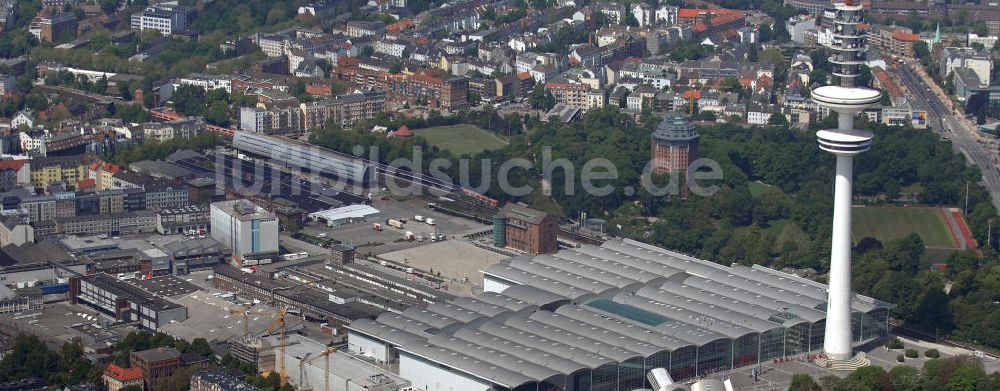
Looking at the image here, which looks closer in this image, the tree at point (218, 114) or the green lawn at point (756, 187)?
the green lawn at point (756, 187)

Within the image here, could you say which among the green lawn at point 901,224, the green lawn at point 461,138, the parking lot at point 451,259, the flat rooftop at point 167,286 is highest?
the flat rooftop at point 167,286

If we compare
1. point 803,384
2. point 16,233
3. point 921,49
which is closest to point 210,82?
point 16,233

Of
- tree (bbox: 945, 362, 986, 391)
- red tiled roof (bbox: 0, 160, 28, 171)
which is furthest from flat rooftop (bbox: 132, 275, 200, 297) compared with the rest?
tree (bbox: 945, 362, 986, 391)

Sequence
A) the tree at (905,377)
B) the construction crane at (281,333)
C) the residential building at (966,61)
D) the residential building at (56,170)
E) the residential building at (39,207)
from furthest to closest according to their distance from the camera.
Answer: the residential building at (966,61) → the residential building at (56,170) → the residential building at (39,207) → the construction crane at (281,333) → the tree at (905,377)

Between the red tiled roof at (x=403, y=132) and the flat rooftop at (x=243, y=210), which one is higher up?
the flat rooftop at (x=243, y=210)

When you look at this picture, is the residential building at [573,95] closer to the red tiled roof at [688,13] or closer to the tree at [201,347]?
the red tiled roof at [688,13]

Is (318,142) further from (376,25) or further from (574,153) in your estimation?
(376,25)

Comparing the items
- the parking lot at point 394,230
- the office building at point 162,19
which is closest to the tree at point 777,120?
the parking lot at point 394,230
